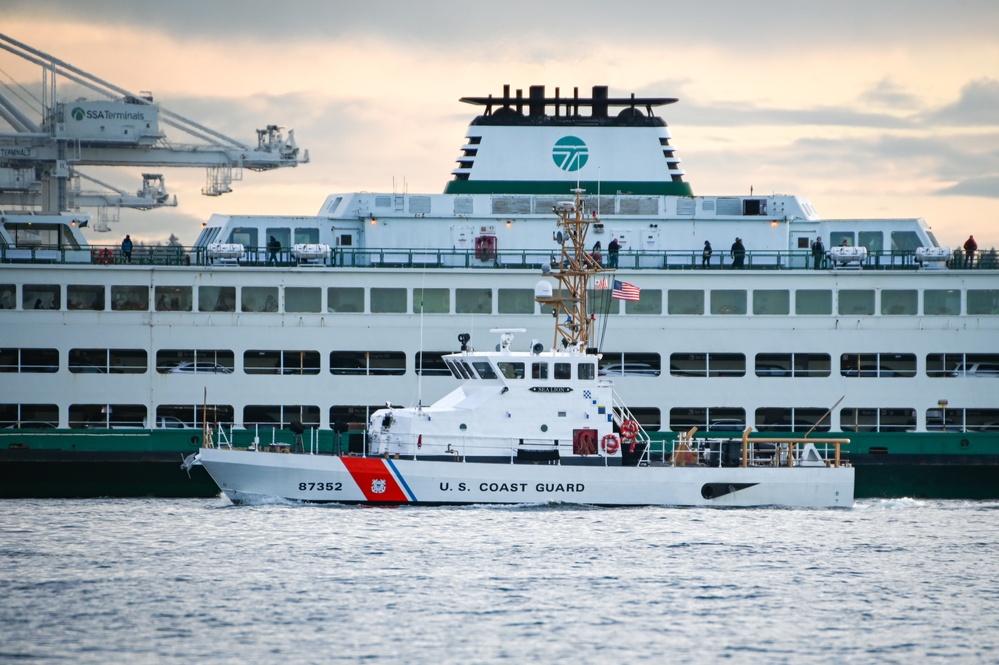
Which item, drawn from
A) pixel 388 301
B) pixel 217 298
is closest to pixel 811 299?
pixel 388 301

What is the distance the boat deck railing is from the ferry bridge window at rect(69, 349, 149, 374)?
102 inches

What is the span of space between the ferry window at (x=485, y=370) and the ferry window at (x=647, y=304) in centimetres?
756

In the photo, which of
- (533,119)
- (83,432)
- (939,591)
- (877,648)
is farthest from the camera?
(533,119)

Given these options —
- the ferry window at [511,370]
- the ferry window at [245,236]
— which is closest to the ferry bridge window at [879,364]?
the ferry window at [511,370]

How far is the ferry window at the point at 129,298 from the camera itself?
44625 millimetres

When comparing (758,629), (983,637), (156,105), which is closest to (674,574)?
(758,629)

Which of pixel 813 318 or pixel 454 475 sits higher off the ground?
pixel 813 318

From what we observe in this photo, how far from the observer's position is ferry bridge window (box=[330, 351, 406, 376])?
44594mm

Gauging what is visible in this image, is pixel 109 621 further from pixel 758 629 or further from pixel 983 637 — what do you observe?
pixel 983 637

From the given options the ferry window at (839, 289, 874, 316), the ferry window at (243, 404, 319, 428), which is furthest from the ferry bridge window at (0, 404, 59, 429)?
the ferry window at (839, 289, 874, 316)

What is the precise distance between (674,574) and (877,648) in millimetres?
6091

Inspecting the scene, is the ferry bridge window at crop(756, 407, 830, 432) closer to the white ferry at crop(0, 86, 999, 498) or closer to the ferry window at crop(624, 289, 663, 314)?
the white ferry at crop(0, 86, 999, 498)

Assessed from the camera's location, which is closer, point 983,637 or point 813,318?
point 983,637

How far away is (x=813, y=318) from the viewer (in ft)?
149
